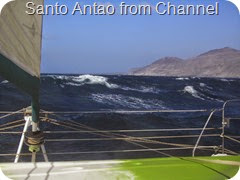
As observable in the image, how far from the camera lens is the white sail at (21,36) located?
1.81 metres

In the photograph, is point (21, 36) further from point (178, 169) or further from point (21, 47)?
point (178, 169)

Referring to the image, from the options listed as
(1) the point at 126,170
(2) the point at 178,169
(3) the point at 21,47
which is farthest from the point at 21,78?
(2) the point at 178,169

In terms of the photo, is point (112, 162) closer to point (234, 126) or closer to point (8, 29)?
point (8, 29)

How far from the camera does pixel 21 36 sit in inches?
76.9

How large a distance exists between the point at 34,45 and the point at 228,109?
12.6m

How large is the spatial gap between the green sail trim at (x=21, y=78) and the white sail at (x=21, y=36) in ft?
0.08

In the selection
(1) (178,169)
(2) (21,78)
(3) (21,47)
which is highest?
(3) (21,47)

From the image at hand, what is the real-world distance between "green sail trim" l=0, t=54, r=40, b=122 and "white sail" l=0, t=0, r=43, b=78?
25mm

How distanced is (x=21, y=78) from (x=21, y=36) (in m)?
0.27

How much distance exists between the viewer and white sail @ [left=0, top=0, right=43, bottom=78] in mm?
1807

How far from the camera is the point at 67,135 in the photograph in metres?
8.58

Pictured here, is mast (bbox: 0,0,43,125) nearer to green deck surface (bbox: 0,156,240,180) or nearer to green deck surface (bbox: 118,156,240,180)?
green deck surface (bbox: 0,156,240,180)

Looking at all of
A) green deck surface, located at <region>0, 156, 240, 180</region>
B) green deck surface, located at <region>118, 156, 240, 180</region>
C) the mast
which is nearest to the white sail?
the mast

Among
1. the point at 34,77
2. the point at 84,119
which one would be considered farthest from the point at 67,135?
the point at 34,77
